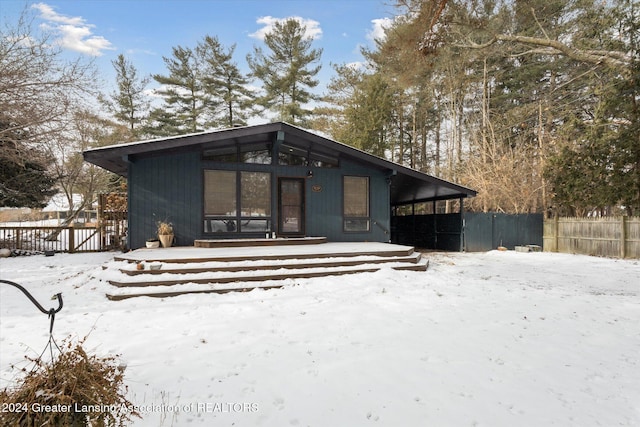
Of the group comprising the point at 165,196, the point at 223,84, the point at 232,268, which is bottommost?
the point at 232,268

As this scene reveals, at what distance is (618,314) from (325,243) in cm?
625

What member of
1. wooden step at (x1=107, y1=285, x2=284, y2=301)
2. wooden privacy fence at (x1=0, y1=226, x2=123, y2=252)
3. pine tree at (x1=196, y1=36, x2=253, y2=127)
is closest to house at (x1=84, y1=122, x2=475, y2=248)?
wooden privacy fence at (x1=0, y1=226, x2=123, y2=252)

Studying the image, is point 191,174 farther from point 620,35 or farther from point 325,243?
point 620,35

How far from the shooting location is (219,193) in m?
8.69

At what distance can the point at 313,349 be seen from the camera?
3.33 meters

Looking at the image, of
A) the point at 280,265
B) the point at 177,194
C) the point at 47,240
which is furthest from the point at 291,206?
the point at 47,240

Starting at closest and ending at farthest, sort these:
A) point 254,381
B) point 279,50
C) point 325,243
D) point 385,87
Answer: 1. point 254,381
2. point 325,243
3. point 385,87
4. point 279,50

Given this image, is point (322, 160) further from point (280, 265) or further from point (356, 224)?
point (280, 265)

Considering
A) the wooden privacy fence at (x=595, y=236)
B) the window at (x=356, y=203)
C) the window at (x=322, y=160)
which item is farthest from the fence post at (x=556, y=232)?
the window at (x=322, y=160)

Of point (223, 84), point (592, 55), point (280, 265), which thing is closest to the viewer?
point (280, 265)

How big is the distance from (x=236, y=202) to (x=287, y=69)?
15140mm

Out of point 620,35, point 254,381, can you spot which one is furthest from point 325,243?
point 620,35

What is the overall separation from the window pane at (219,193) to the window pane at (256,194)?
0.94ft

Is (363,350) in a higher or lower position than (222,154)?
lower
